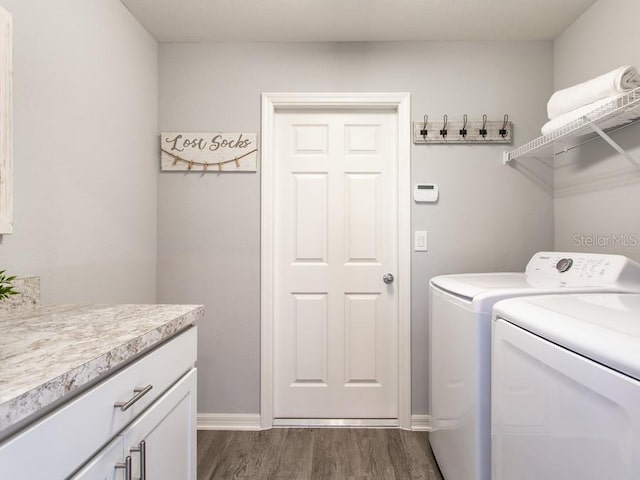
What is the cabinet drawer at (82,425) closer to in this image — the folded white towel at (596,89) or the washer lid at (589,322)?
the washer lid at (589,322)

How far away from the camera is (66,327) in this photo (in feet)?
3.06

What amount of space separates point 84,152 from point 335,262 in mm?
1396

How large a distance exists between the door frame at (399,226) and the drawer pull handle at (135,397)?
129 centimetres

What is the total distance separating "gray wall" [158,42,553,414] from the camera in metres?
2.16

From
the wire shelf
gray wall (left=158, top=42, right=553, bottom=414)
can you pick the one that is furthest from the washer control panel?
the wire shelf

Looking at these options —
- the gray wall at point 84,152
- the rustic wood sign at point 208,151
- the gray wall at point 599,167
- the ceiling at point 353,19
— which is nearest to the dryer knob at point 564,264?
the gray wall at point 599,167

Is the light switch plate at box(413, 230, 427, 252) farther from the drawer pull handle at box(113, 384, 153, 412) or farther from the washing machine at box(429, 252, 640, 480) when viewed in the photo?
the drawer pull handle at box(113, 384, 153, 412)

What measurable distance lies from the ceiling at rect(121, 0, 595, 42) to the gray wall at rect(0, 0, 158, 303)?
25 cm

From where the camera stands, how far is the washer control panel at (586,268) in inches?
52.4

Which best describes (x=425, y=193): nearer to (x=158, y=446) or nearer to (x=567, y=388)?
(x=567, y=388)

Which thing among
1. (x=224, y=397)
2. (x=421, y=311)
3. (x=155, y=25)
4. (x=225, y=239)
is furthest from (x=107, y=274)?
(x=421, y=311)

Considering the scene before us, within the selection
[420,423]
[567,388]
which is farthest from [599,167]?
[420,423]

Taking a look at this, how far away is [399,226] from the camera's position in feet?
7.13

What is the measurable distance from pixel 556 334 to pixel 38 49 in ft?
6.02
